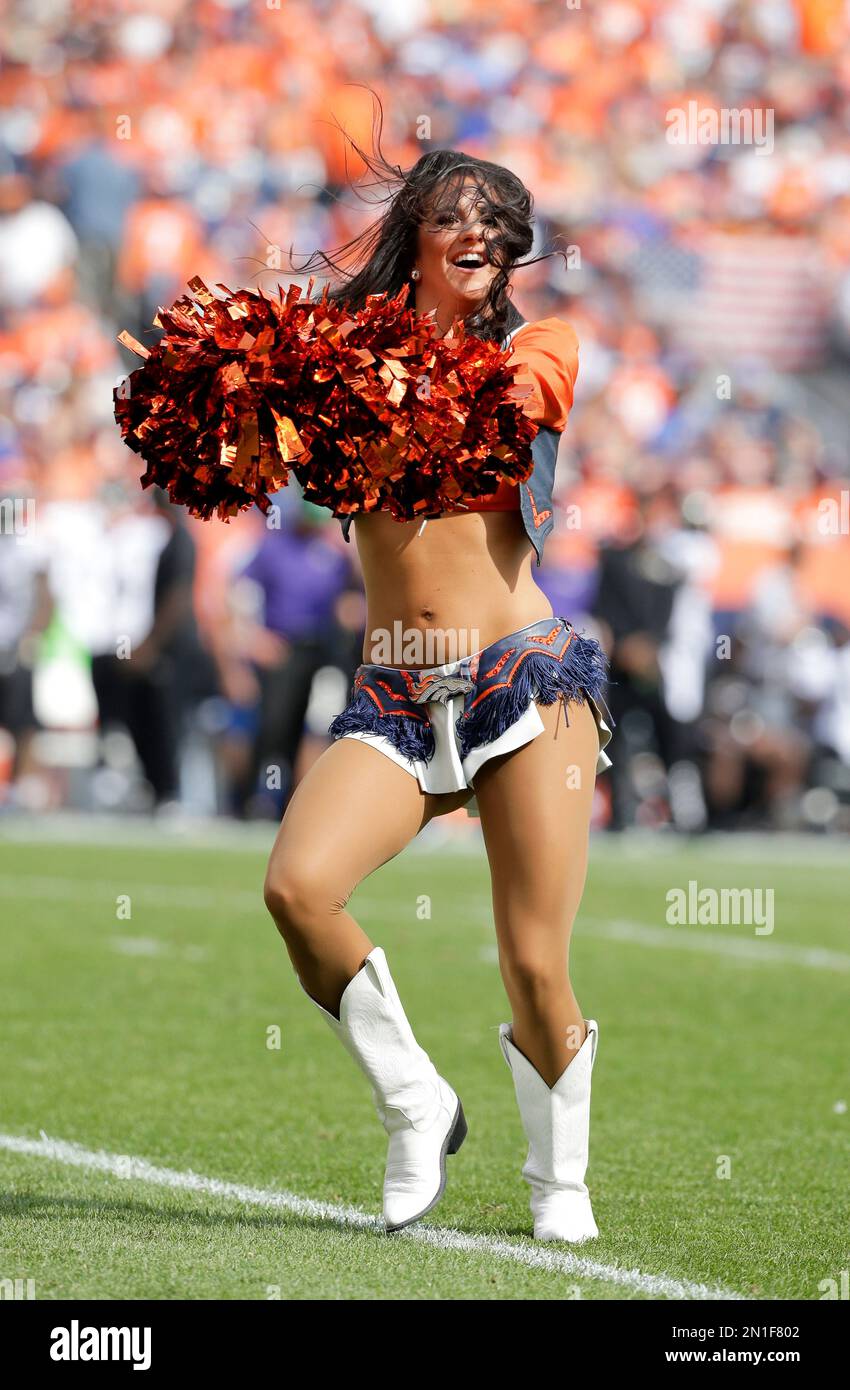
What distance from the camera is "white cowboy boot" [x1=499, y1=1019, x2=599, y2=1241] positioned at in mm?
3930

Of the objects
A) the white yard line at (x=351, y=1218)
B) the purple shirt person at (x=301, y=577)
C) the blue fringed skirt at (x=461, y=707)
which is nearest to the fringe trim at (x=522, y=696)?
the blue fringed skirt at (x=461, y=707)

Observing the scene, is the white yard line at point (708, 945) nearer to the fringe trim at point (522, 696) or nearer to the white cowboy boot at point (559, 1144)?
the white cowboy boot at point (559, 1144)

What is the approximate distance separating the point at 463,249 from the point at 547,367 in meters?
0.35

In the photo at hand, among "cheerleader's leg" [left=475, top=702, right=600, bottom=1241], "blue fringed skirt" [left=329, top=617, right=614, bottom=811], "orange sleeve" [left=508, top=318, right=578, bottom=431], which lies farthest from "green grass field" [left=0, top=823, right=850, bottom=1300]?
"orange sleeve" [left=508, top=318, right=578, bottom=431]

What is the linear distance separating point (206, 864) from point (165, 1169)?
6.18m

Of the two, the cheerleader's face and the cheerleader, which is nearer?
the cheerleader

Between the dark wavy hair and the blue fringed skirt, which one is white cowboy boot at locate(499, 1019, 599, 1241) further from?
the dark wavy hair

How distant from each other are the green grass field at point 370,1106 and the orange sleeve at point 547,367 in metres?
1.51

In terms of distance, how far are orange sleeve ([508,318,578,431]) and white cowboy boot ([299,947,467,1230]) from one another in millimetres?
1030

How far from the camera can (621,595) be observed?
1301 cm

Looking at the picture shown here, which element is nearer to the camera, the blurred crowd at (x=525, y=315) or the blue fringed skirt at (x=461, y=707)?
the blue fringed skirt at (x=461, y=707)

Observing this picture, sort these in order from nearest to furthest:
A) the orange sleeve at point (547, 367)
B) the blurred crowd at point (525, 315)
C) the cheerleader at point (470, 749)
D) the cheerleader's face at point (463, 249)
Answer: the orange sleeve at point (547, 367)
the cheerleader at point (470, 749)
the cheerleader's face at point (463, 249)
the blurred crowd at point (525, 315)

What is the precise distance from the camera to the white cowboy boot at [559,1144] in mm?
3930

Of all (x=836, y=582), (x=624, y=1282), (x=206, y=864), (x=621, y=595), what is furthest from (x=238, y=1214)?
(x=836, y=582)
